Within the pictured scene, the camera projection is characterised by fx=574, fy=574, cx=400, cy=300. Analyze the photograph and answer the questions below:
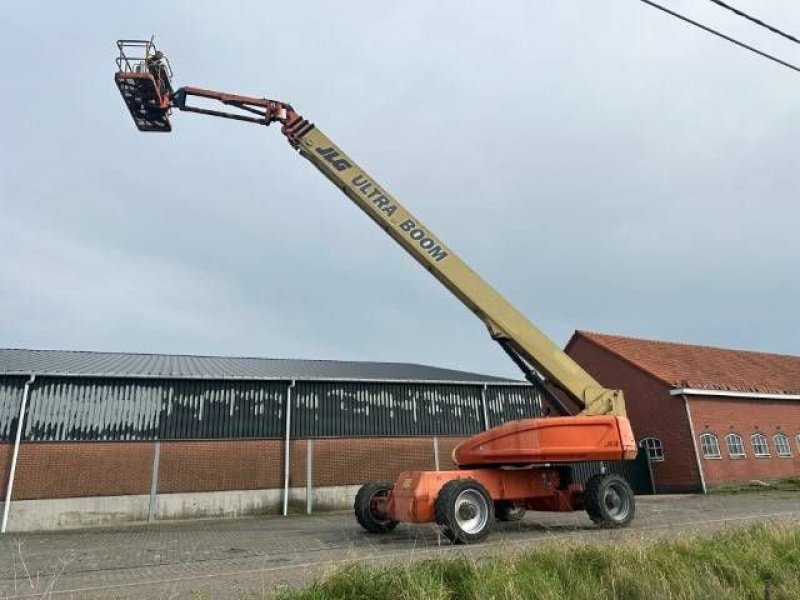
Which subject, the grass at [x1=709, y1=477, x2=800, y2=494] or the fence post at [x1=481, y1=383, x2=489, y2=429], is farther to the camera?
the fence post at [x1=481, y1=383, x2=489, y2=429]

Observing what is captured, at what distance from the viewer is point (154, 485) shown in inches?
805

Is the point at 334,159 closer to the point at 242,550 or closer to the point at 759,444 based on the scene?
the point at 242,550

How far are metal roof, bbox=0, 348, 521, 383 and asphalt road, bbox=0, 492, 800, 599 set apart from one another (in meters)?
6.31

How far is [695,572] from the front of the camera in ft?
19.9

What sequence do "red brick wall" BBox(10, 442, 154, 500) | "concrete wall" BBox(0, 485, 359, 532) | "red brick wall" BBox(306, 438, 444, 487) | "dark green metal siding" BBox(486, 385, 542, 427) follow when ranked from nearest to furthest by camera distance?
"concrete wall" BBox(0, 485, 359, 532)
"red brick wall" BBox(10, 442, 154, 500)
"red brick wall" BBox(306, 438, 444, 487)
"dark green metal siding" BBox(486, 385, 542, 427)

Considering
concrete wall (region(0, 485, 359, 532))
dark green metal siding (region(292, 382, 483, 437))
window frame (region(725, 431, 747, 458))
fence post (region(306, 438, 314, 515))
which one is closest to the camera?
concrete wall (region(0, 485, 359, 532))

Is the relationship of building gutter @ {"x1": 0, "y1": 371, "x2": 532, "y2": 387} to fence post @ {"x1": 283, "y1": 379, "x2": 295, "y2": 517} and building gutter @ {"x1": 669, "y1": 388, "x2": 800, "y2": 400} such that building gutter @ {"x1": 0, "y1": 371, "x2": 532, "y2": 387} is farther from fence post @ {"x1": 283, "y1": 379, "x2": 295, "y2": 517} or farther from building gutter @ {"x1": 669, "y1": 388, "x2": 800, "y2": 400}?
building gutter @ {"x1": 669, "y1": 388, "x2": 800, "y2": 400}

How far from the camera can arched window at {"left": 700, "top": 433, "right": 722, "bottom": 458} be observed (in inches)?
1045

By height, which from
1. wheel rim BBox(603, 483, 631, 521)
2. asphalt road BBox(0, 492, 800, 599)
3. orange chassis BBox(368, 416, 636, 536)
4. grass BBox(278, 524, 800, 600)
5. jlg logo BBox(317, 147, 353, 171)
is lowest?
asphalt road BBox(0, 492, 800, 599)

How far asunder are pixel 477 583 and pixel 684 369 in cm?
2879

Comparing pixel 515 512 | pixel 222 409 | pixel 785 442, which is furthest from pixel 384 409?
pixel 785 442

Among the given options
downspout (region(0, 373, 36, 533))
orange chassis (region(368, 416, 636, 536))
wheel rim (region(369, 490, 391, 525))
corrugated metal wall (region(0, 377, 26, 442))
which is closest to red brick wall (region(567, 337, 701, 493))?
orange chassis (region(368, 416, 636, 536))

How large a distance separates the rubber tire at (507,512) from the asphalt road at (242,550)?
21 cm

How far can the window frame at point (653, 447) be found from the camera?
27.8 m
